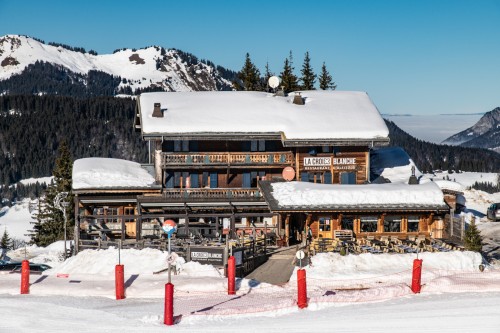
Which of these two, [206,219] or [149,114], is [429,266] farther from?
[149,114]

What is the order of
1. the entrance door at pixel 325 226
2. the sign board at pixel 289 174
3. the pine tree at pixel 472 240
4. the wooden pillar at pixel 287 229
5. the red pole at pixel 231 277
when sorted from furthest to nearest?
the sign board at pixel 289 174 < the pine tree at pixel 472 240 < the entrance door at pixel 325 226 < the wooden pillar at pixel 287 229 < the red pole at pixel 231 277

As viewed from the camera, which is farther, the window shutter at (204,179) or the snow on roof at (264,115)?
the window shutter at (204,179)

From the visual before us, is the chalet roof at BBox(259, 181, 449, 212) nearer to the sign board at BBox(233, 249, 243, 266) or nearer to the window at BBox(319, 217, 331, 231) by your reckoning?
the window at BBox(319, 217, 331, 231)

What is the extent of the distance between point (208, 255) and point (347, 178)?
19023 millimetres

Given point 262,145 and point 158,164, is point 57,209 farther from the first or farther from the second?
point 262,145

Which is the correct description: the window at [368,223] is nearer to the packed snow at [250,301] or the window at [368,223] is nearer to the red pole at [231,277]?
the packed snow at [250,301]

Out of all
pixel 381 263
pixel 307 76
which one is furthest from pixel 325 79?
pixel 381 263

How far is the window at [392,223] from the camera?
140ft

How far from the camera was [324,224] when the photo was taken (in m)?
42.2

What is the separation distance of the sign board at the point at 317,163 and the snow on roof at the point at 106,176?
984 centimetres

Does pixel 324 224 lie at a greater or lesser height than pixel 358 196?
lesser

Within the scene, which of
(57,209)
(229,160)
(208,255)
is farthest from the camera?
(57,209)

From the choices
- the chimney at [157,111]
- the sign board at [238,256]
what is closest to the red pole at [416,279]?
the sign board at [238,256]

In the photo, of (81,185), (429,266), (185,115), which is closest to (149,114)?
(185,115)
